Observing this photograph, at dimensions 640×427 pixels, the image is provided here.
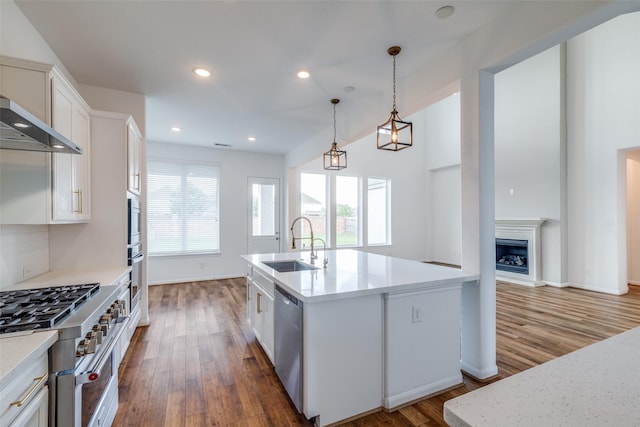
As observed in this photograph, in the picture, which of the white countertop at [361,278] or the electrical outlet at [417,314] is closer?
the white countertop at [361,278]

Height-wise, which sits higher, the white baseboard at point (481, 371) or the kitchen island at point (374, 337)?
the kitchen island at point (374, 337)

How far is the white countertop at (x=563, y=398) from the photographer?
594mm

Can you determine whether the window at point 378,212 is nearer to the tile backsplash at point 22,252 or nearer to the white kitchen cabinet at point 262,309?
the white kitchen cabinet at point 262,309

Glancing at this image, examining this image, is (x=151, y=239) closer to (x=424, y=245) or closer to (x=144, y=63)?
(x=144, y=63)

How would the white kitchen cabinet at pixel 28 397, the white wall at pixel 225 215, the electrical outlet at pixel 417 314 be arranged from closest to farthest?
the white kitchen cabinet at pixel 28 397 < the electrical outlet at pixel 417 314 < the white wall at pixel 225 215

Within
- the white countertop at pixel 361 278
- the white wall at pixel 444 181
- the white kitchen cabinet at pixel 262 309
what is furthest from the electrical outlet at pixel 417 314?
the white wall at pixel 444 181

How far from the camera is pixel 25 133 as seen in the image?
1546mm

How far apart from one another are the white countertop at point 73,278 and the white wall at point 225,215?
351 cm

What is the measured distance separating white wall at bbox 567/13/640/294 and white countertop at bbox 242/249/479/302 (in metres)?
4.50

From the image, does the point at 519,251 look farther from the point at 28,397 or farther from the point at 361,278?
the point at 28,397

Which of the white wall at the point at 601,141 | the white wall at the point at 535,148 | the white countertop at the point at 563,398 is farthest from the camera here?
the white wall at the point at 535,148

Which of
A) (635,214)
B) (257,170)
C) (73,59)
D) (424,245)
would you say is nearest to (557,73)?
(635,214)

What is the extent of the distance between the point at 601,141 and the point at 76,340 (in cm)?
737

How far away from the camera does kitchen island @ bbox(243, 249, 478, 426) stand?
71.9 inches
